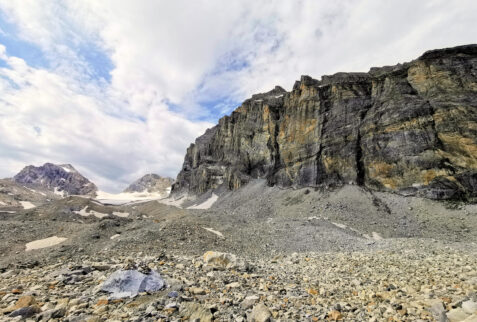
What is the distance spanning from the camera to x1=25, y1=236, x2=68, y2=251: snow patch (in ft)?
72.0

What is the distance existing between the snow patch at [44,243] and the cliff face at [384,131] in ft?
151

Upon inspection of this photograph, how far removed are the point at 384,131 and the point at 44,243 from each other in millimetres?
55200

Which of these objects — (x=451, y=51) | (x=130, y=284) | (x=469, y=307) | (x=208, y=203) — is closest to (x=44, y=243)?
(x=130, y=284)

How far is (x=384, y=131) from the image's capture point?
44375 millimetres

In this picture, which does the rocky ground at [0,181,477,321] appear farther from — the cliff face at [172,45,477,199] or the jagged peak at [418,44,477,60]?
the jagged peak at [418,44,477,60]

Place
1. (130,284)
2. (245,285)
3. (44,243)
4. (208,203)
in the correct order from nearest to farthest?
(130,284), (245,285), (44,243), (208,203)

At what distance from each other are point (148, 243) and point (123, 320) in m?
12.4

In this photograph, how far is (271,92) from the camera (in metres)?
96.1

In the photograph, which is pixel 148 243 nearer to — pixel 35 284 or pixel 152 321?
pixel 35 284

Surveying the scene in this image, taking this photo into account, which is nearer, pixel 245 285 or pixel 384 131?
pixel 245 285

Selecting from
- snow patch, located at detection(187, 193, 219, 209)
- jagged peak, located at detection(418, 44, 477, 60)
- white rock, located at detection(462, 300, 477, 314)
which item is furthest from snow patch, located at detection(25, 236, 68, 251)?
jagged peak, located at detection(418, 44, 477, 60)

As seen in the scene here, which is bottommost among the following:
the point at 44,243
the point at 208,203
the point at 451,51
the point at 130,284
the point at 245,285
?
the point at 44,243

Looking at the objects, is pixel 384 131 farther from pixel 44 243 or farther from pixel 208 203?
pixel 208 203

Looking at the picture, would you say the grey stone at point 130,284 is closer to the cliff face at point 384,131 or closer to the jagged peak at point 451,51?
the cliff face at point 384,131
